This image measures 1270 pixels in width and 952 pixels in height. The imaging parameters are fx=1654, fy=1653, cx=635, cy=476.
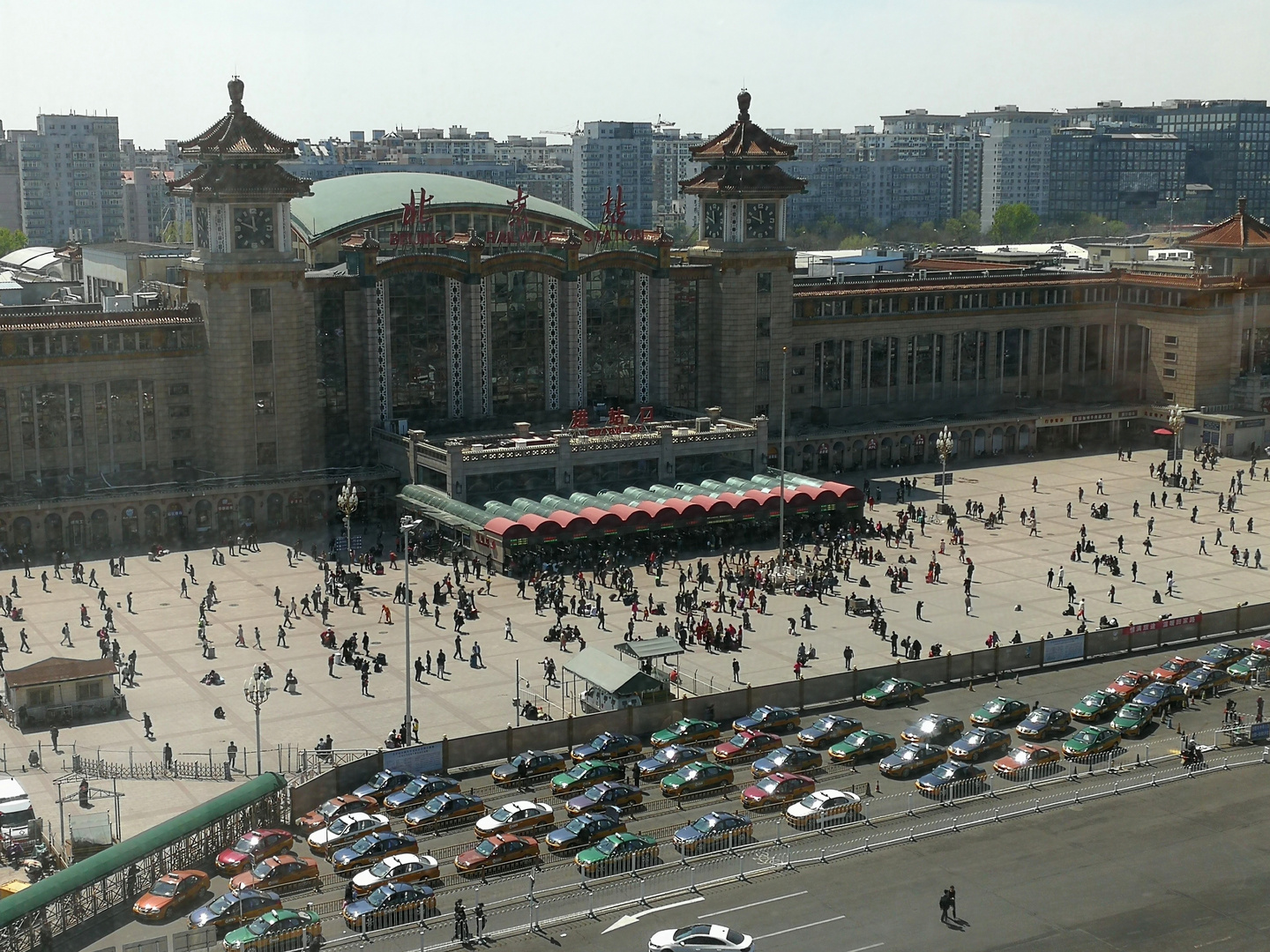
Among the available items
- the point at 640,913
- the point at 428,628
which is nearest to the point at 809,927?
the point at 640,913

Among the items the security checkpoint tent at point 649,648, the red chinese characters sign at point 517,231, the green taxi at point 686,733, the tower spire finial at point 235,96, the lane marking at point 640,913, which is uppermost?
the tower spire finial at point 235,96

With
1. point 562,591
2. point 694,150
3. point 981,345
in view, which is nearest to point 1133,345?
point 981,345

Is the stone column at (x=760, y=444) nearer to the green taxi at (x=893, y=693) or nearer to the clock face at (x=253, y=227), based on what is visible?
the clock face at (x=253, y=227)

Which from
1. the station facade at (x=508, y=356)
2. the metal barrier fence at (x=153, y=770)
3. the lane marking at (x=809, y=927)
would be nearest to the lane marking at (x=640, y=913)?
the lane marking at (x=809, y=927)

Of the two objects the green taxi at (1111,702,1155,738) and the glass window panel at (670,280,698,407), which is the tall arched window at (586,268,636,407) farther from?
the green taxi at (1111,702,1155,738)

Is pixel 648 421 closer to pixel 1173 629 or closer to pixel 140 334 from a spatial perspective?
pixel 140 334

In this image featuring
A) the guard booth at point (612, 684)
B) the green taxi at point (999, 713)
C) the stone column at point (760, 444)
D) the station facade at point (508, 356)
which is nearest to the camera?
the green taxi at point (999, 713)

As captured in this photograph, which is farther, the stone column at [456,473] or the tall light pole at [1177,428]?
the tall light pole at [1177,428]
